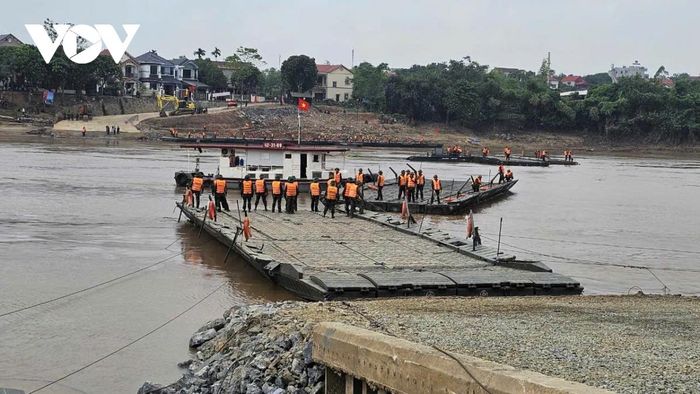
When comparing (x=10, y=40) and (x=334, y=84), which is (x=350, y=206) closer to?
(x=10, y=40)

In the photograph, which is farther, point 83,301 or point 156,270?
point 156,270

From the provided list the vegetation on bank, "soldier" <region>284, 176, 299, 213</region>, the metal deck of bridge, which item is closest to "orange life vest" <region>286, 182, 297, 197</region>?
"soldier" <region>284, 176, 299, 213</region>

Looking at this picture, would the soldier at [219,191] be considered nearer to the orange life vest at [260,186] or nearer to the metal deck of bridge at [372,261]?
the metal deck of bridge at [372,261]

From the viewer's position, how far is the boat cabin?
3925 cm

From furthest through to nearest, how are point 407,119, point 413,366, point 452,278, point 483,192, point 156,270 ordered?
point 407,119, point 483,192, point 156,270, point 452,278, point 413,366

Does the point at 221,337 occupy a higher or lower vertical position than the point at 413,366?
lower

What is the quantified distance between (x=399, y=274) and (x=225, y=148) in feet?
79.5

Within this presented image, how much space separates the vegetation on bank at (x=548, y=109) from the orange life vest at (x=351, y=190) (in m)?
70.4

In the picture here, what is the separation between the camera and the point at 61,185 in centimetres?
4091

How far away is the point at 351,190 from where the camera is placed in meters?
28.1

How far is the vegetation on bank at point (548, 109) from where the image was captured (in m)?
98.3

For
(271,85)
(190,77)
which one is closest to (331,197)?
(190,77)

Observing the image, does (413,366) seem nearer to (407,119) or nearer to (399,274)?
(399,274)

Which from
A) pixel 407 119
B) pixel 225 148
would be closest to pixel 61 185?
pixel 225 148
